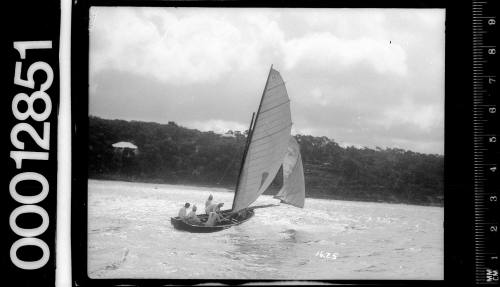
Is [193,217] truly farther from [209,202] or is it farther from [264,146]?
[264,146]

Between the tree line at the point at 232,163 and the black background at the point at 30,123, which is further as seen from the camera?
the tree line at the point at 232,163

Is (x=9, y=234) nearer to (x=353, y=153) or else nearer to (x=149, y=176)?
(x=149, y=176)

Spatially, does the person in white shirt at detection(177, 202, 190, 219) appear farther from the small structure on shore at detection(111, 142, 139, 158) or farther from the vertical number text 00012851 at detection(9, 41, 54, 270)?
the vertical number text 00012851 at detection(9, 41, 54, 270)

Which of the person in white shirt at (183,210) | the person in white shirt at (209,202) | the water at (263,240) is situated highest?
the person in white shirt at (209,202)

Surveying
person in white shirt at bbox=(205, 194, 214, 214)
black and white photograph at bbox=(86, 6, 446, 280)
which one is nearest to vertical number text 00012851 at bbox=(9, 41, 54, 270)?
black and white photograph at bbox=(86, 6, 446, 280)
